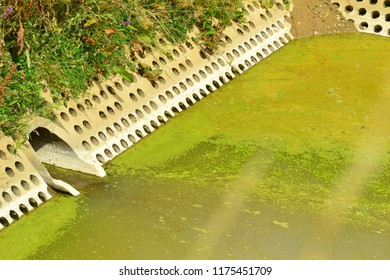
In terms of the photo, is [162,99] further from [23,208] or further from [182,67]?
[23,208]

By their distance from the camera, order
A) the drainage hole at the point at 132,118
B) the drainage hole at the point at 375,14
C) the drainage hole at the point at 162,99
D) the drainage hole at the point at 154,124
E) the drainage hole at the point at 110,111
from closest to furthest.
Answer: the drainage hole at the point at 110,111 < the drainage hole at the point at 132,118 < the drainage hole at the point at 154,124 < the drainage hole at the point at 162,99 < the drainage hole at the point at 375,14

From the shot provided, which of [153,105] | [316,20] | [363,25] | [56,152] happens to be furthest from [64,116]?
[363,25]

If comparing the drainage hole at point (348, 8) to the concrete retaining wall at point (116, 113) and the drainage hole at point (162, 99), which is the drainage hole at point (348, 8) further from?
the drainage hole at point (162, 99)

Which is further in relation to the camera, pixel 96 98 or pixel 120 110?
pixel 120 110

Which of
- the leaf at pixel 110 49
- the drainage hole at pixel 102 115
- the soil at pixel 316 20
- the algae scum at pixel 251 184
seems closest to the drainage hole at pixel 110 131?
the drainage hole at pixel 102 115

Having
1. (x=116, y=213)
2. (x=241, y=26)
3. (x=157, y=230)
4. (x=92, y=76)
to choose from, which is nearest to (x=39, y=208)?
(x=116, y=213)

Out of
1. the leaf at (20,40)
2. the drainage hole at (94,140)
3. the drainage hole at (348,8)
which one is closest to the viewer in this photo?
the leaf at (20,40)
